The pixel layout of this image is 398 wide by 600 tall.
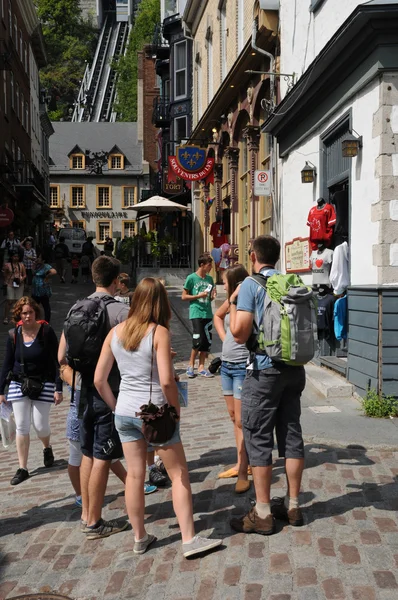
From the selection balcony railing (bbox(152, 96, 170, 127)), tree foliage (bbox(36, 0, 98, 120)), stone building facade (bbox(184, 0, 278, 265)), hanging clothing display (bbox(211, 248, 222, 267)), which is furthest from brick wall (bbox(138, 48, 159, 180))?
tree foliage (bbox(36, 0, 98, 120))

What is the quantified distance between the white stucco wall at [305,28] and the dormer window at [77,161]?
52606 mm

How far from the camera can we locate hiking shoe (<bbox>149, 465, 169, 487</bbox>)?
5.69 meters

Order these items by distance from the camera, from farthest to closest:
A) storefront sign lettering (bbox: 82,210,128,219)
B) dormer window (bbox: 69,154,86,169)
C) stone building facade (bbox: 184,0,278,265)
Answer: dormer window (bbox: 69,154,86,169) < storefront sign lettering (bbox: 82,210,128,219) < stone building facade (bbox: 184,0,278,265)

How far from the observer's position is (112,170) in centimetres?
6266

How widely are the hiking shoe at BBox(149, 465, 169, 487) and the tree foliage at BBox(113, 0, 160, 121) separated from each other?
6825 cm

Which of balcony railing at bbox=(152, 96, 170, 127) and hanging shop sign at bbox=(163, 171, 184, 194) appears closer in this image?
hanging shop sign at bbox=(163, 171, 184, 194)

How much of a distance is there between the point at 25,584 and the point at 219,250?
16.3 m

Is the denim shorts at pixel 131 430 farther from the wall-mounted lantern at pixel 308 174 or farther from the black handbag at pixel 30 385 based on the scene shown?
the wall-mounted lantern at pixel 308 174

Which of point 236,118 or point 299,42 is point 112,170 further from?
point 299,42

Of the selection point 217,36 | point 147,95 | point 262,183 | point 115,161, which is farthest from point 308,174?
point 115,161

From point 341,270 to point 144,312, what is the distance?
535cm

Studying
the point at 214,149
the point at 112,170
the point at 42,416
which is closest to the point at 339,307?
the point at 42,416

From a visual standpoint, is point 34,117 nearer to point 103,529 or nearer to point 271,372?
point 103,529

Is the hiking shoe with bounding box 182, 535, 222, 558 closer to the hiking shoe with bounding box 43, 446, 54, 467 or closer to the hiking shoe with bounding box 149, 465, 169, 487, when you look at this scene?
the hiking shoe with bounding box 149, 465, 169, 487
